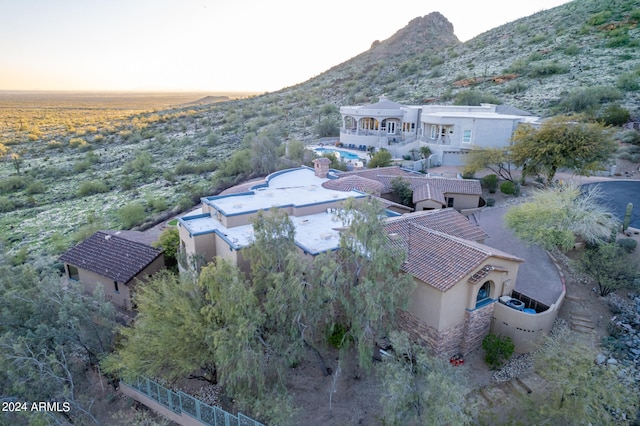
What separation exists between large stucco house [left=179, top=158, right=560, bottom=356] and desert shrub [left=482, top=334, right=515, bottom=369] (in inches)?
34.1

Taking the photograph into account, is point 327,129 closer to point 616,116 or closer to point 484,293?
point 616,116

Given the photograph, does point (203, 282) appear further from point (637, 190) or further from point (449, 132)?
point (449, 132)

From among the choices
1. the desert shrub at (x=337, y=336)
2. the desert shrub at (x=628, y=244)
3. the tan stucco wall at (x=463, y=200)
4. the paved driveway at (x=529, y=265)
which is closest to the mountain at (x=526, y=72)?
the tan stucco wall at (x=463, y=200)

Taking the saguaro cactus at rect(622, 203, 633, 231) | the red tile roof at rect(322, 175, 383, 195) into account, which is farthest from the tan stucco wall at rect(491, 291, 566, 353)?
the red tile roof at rect(322, 175, 383, 195)

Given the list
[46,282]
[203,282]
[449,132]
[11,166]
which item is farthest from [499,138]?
[11,166]

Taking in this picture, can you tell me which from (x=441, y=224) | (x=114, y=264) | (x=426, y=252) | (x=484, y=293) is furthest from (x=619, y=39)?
(x=114, y=264)

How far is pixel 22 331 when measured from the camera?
54.3ft

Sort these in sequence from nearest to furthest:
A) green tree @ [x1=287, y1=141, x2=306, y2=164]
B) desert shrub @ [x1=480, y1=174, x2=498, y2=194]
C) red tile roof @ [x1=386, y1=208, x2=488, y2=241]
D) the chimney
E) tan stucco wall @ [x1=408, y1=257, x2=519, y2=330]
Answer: tan stucco wall @ [x1=408, y1=257, x2=519, y2=330]
red tile roof @ [x1=386, y1=208, x2=488, y2=241]
the chimney
desert shrub @ [x1=480, y1=174, x2=498, y2=194]
green tree @ [x1=287, y1=141, x2=306, y2=164]

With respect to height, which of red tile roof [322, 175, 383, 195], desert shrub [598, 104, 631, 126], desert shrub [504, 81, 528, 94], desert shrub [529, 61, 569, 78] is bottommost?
red tile roof [322, 175, 383, 195]

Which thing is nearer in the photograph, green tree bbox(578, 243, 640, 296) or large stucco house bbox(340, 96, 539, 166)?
green tree bbox(578, 243, 640, 296)

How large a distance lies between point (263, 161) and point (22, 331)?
33111 millimetres

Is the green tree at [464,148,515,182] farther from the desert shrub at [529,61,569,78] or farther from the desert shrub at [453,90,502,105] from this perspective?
the desert shrub at [529,61,569,78]

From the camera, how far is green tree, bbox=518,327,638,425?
1168cm

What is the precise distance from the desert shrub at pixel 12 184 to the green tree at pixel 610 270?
70110mm
